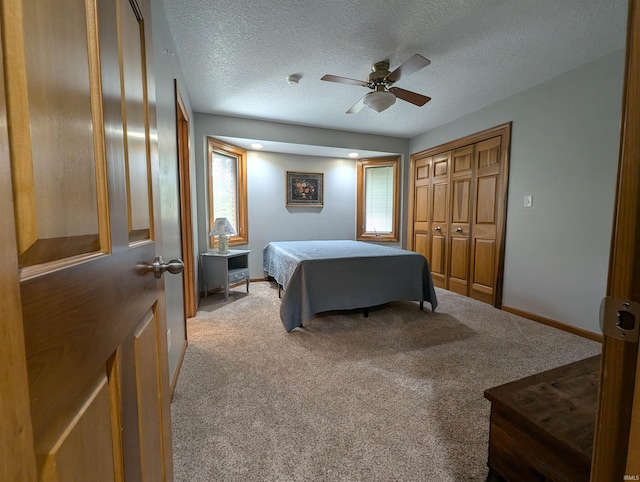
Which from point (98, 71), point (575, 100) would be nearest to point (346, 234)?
point (575, 100)

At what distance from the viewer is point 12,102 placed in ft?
0.97

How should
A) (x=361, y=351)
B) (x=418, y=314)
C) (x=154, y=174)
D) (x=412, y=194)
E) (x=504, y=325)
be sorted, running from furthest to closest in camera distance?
1. (x=412, y=194)
2. (x=418, y=314)
3. (x=504, y=325)
4. (x=361, y=351)
5. (x=154, y=174)

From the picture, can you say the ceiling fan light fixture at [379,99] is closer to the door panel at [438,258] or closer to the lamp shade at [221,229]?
the lamp shade at [221,229]

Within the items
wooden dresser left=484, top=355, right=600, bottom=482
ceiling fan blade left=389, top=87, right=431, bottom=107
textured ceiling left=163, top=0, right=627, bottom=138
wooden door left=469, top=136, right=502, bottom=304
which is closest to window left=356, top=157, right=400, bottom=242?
wooden door left=469, top=136, right=502, bottom=304

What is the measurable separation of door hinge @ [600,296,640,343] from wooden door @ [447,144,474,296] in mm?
3454

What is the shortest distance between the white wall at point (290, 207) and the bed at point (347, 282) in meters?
1.42

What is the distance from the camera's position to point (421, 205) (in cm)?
436

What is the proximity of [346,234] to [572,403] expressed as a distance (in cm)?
405

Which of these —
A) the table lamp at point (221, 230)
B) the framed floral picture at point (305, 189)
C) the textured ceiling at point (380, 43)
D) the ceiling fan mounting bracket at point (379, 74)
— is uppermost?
the textured ceiling at point (380, 43)

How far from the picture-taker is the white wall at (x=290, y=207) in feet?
14.2

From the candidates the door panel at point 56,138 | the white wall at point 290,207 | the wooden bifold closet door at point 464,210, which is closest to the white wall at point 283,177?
the white wall at point 290,207

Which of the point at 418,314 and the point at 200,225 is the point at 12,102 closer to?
the point at 418,314

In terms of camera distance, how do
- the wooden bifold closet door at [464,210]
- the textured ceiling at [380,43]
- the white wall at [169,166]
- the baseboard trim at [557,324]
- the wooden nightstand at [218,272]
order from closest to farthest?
the white wall at [169,166] → the textured ceiling at [380,43] → the baseboard trim at [557,324] → the wooden bifold closet door at [464,210] → the wooden nightstand at [218,272]

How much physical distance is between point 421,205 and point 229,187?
298 cm
